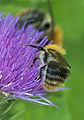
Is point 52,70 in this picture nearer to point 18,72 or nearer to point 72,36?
point 18,72

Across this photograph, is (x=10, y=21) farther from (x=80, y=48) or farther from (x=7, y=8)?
(x=80, y=48)

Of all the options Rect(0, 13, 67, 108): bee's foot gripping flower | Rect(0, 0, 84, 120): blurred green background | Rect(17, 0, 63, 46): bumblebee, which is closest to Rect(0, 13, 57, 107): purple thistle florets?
Rect(0, 13, 67, 108): bee's foot gripping flower

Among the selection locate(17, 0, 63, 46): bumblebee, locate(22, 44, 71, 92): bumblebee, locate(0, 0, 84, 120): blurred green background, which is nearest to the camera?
locate(22, 44, 71, 92): bumblebee

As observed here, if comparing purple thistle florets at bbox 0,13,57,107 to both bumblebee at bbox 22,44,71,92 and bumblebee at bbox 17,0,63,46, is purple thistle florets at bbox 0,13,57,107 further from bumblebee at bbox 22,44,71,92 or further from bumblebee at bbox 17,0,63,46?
bumblebee at bbox 17,0,63,46

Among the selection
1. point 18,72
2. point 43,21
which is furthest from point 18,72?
point 43,21

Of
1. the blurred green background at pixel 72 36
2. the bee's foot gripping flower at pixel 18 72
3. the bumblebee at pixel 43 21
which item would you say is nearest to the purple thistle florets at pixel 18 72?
the bee's foot gripping flower at pixel 18 72

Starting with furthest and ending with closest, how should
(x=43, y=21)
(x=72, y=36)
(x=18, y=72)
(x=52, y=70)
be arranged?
(x=72, y=36)
(x=43, y=21)
(x=18, y=72)
(x=52, y=70)

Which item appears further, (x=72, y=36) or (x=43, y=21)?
(x=72, y=36)

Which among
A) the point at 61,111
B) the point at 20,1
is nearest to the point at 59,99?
the point at 61,111

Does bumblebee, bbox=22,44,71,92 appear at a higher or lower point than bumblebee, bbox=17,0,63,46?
lower
